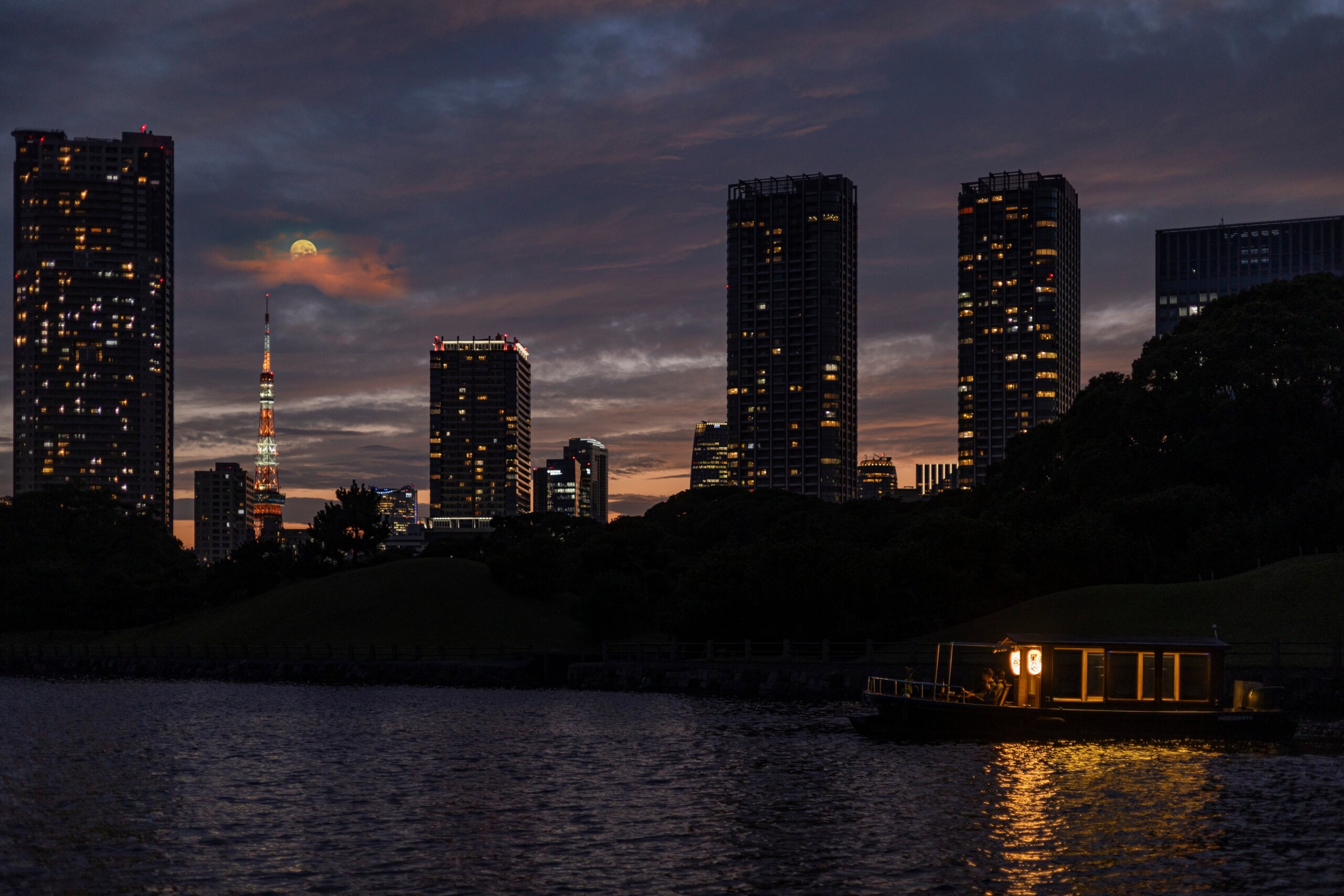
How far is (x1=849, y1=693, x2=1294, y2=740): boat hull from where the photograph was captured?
5225cm

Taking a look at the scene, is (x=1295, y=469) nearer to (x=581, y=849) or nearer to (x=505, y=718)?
(x=505, y=718)

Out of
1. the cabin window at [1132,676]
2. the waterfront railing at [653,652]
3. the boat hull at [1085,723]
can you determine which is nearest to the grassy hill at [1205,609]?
the waterfront railing at [653,652]

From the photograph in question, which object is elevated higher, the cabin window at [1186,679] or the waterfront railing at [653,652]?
the cabin window at [1186,679]

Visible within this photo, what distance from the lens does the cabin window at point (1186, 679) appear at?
54219 millimetres

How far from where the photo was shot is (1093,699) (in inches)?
2122

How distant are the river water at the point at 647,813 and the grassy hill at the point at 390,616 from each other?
59.5 m

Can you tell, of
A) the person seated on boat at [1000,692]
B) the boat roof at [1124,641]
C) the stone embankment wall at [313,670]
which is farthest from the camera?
the stone embankment wall at [313,670]

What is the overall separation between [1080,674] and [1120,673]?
5.54ft

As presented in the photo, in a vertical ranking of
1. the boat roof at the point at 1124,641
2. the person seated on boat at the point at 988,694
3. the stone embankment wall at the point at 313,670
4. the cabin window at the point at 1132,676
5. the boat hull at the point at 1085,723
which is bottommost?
the stone embankment wall at the point at 313,670

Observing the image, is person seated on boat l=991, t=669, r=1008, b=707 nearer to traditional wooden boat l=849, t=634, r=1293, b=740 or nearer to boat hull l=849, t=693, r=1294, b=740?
traditional wooden boat l=849, t=634, r=1293, b=740

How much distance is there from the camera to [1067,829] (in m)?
34.8

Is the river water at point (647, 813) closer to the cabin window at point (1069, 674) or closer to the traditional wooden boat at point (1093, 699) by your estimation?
the traditional wooden boat at point (1093, 699)

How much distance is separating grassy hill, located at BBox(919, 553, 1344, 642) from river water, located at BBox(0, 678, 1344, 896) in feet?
82.0

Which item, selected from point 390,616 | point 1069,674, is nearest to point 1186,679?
point 1069,674
